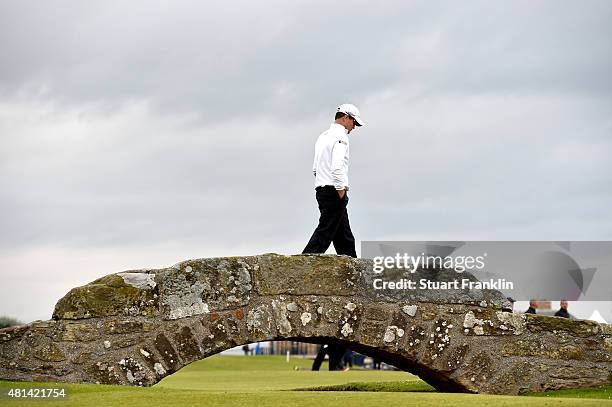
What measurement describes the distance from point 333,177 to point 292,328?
1851 millimetres

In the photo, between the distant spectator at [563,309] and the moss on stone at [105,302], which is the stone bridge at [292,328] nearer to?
the moss on stone at [105,302]

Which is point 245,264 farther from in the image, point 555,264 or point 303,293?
point 555,264

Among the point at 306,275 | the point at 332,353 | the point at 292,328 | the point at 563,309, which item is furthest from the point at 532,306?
the point at 292,328

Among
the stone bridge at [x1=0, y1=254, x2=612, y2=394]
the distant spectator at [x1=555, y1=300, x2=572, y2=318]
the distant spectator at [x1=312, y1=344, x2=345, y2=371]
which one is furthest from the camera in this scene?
the distant spectator at [x1=555, y1=300, x2=572, y2=318]

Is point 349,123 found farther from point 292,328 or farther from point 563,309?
point 563,309

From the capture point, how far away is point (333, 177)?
12.6 metres

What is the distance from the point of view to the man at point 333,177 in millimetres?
12633

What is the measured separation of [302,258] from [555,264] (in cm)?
907

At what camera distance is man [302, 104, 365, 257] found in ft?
41.4

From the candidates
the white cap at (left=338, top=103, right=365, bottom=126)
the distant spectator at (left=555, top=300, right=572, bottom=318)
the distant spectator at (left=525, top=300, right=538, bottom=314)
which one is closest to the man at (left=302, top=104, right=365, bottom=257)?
the white cap at (left=338, top=103, right=365, bottom=126)

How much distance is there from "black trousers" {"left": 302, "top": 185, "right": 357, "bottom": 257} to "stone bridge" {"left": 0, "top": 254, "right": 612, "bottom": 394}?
0.43 m

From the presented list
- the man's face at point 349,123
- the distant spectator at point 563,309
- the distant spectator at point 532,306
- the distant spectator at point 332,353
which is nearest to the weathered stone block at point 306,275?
the distant spectator at point 332,353

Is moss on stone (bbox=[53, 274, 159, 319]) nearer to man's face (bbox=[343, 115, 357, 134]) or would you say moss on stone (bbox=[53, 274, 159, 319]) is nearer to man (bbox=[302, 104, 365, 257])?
man (bbox=[302, 104, 365, 257])

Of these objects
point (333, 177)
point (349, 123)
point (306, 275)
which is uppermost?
point (349, 123)
